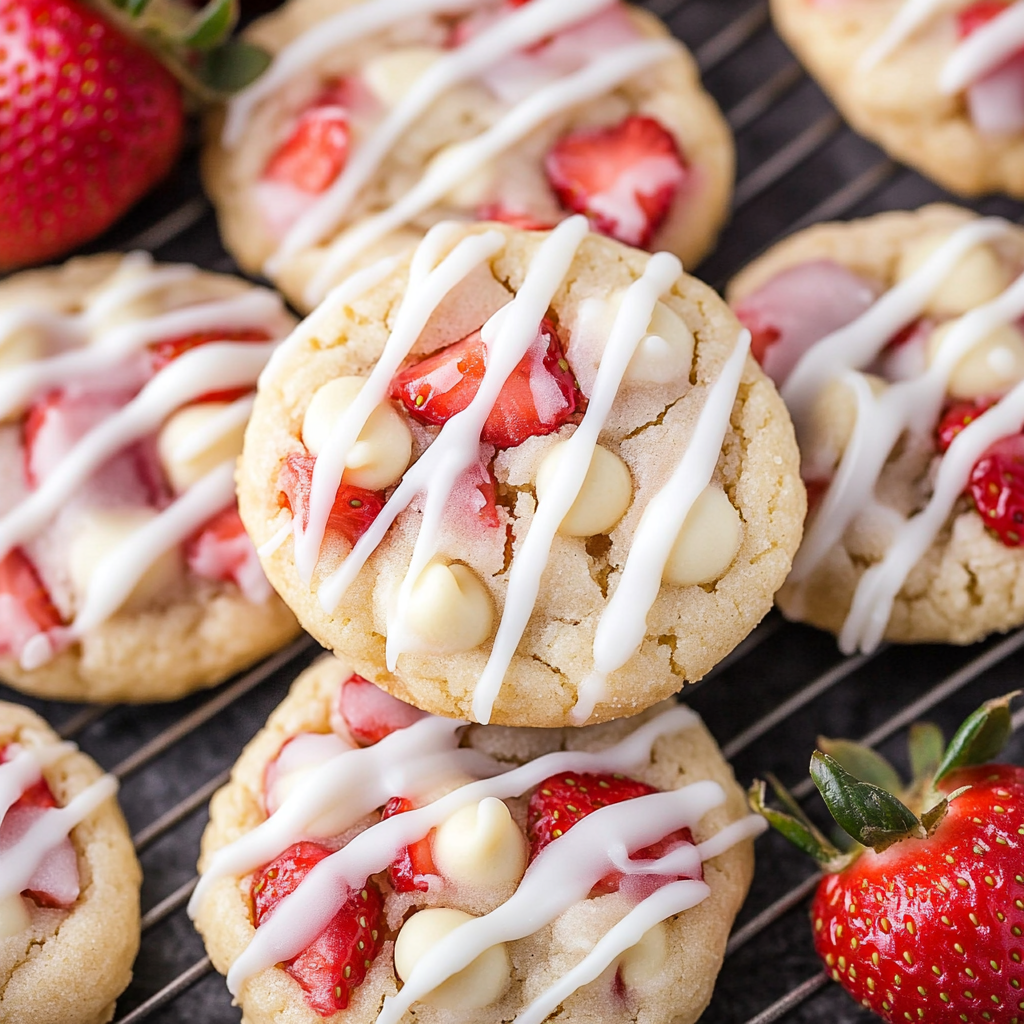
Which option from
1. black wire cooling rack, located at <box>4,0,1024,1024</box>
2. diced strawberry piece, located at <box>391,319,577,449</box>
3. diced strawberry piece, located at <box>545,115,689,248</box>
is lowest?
black wire cooling rack, located at <box>4,0,1024,1024</box>

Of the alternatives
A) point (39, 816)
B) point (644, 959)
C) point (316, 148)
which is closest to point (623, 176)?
point (316, 148)

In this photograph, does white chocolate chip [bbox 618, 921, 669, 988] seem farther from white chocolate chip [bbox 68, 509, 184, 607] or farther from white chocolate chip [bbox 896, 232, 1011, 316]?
white chocolate chip [bbox 896, 232, 1011, 316]

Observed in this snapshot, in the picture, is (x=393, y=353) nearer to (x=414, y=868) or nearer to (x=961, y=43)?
(x=414, y=868)

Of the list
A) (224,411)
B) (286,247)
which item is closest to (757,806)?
(224,411)

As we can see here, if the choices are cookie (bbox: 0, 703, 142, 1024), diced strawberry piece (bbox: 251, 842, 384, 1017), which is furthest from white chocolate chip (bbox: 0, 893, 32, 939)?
diced strawberry piece (bbox: 251, 842, 384, 1017)

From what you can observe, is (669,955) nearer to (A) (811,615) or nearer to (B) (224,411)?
(A) (811,615)

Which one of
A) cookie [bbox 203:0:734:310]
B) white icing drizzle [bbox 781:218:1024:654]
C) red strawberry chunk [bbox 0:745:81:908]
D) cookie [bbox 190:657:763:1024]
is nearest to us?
cookie [bbox 190:657:763:1024]
